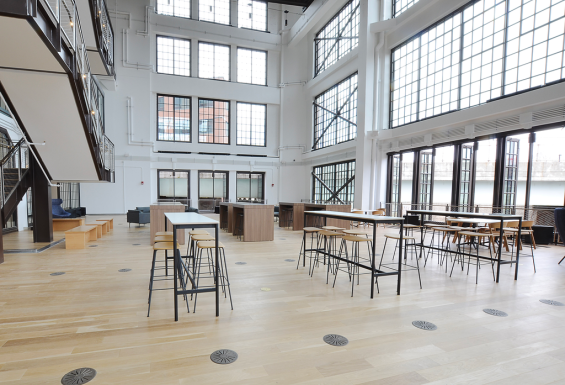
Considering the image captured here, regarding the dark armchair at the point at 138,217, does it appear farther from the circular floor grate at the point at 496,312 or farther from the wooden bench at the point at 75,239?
the circular floor grate at the point at 496,312

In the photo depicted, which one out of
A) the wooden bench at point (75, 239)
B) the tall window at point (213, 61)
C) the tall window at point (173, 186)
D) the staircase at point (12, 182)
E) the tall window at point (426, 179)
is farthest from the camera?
the tall window at point (213, 61)

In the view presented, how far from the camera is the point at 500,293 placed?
3.80 m

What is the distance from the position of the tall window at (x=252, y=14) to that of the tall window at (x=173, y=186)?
8.74m

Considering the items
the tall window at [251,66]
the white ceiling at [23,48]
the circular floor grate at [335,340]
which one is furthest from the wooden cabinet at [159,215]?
the tall window at [251,66]

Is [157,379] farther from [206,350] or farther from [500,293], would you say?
[500,293]

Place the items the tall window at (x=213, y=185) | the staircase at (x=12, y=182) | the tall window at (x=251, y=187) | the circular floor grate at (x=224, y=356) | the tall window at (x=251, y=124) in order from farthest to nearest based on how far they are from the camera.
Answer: the tall window at (x=251, y=187)
the tall window at (x=251, y=124)
the tall window at (x=213, y=185)
the staircase at (x=12, y=182)
the circular floor grate at (x=224, y=356)

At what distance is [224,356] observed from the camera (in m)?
2.22

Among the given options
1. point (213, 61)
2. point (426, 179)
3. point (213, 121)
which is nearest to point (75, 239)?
point (426, 179)

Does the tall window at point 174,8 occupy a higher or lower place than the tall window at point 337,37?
higher

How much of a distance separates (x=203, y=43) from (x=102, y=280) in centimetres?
1468

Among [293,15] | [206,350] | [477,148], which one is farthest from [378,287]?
[293,15]

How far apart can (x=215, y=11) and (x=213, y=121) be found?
5739 mm

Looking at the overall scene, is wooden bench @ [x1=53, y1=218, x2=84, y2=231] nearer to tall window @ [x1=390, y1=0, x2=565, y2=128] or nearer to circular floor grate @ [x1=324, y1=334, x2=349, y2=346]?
circular floor grate @ [x1=324, y1=334, x2=349, y2=346]

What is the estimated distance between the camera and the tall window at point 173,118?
15.2 m
